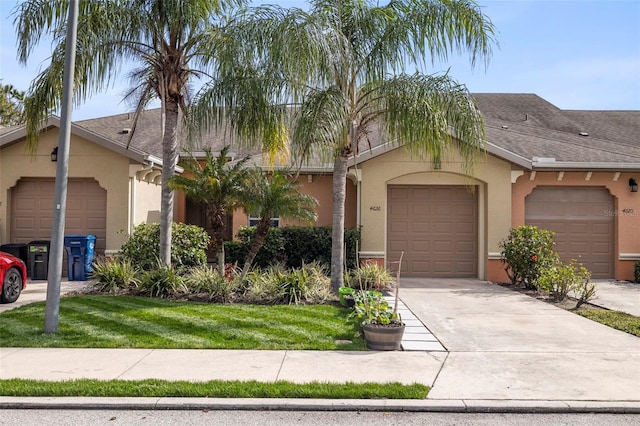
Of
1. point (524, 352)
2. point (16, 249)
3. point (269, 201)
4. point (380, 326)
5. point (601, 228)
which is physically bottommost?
point (524, 352)

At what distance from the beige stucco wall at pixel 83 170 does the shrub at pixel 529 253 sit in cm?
1003

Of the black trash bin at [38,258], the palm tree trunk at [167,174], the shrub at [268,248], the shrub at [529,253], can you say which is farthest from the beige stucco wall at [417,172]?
the black trash bin at [38,258]

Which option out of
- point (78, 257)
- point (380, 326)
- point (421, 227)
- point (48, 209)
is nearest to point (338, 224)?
point (380, 326)

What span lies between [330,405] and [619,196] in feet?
42.8

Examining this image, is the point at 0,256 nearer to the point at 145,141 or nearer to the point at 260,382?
the point at 260,382

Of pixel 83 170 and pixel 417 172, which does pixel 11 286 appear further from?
pixel 417 172

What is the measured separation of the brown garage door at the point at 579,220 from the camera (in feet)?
50.1

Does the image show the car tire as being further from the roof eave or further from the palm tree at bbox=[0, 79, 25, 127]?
the palm tree at bbox=[0, 79, 25, 127]

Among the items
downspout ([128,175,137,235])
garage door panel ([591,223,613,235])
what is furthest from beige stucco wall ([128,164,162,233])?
garage door panel ([591,223,613,235])

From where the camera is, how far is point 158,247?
12266mm

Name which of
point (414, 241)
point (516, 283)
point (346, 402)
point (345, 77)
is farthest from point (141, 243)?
point (516, 283)

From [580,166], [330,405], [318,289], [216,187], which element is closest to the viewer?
[330,405]

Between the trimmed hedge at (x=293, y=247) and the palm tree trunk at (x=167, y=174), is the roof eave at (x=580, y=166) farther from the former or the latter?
the palm tree trunk at (x=167, y=174)

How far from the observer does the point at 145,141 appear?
61.5ft
